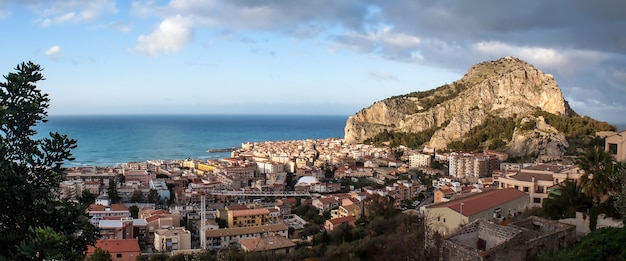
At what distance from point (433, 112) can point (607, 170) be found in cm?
5709

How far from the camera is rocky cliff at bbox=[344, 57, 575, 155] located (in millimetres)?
47312

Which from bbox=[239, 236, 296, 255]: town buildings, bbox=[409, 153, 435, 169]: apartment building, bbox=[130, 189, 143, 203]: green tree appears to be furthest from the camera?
bbox=[409, 153, 435, 169]: apartment building

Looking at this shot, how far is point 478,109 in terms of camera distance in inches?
2430

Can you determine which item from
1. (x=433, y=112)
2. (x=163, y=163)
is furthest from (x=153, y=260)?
(x=433, y=112)

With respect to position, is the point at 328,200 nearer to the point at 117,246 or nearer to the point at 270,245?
the point at 270,245

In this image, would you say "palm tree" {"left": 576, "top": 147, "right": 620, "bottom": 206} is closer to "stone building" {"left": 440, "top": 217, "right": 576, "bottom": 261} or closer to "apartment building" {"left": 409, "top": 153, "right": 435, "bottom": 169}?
"stone building" {"left": 440, "top": 217, "right": 576, "bottom": 261}

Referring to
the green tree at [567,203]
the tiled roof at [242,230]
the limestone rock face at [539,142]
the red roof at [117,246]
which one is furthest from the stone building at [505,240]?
the limestone rock face at [539,142]

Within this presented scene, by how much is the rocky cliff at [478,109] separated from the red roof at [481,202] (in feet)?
92.4

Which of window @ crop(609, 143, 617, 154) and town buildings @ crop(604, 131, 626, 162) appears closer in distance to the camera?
town buildings @ crop(604, 131, 626, 162)

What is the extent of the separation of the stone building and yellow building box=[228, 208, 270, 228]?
17.7 metres

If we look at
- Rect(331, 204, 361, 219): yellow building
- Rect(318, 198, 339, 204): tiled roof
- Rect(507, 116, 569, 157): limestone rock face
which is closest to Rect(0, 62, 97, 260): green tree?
Rect(331, 204, 361, 219): yellow building

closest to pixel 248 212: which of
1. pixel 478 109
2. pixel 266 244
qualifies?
pixel 266 244

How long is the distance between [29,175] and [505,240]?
828cm

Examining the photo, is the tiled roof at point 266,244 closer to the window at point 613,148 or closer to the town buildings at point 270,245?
the town buildings at point 270,245
